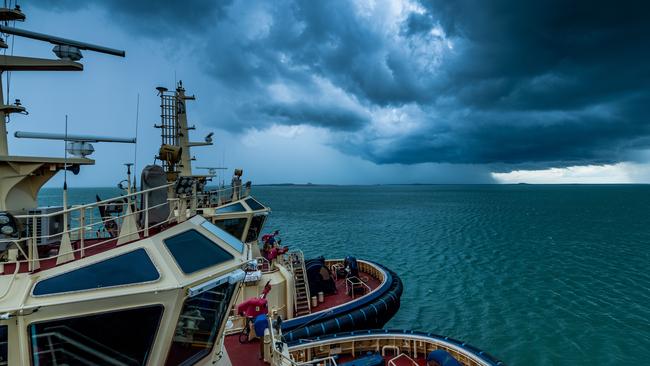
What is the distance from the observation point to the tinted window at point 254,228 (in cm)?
1845

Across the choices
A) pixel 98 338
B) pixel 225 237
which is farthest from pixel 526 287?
pixel 98 338

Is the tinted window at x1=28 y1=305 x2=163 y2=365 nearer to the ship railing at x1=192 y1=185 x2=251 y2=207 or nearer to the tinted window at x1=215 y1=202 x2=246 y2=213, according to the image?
the tinted window at x1=215 y1=202 x2=246 y2=213

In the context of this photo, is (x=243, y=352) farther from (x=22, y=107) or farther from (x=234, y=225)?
(x=234, y=225)

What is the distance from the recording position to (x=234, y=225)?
1772 centimetres

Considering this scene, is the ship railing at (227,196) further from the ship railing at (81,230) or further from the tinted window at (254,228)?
the ship railing at (81,230)

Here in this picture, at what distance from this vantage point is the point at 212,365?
6020mm

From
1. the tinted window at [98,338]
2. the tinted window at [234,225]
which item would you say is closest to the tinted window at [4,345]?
the tinted window at [98,338]

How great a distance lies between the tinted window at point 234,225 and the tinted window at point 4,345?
13157mm

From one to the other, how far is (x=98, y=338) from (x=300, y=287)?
517 inches

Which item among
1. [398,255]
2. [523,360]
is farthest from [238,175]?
[398,255]

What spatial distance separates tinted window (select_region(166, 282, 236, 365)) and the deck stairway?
1059 cm

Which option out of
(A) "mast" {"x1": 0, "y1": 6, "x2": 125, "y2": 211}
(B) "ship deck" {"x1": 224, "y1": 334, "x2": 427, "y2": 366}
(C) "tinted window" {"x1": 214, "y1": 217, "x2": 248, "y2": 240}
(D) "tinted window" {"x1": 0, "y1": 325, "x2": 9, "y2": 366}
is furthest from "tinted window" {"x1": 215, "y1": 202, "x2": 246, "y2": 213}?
(D) "tinted window" {"x1": 0, "y1": 325, "x2": 9, "y2": 366}

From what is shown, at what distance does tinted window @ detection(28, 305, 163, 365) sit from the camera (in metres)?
4.28

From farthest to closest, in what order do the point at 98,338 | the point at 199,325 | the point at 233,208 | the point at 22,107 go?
the point at 233,208 < the point at 22,107 < the point at 199,325 < the point at 98,338
